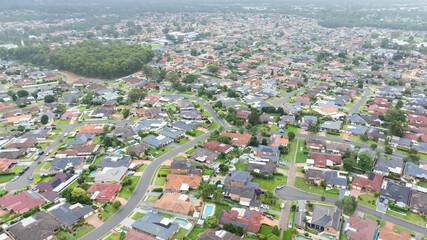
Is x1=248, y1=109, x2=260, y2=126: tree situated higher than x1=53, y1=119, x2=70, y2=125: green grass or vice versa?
x1=248, y1=109, x2=260, y2=126: tree

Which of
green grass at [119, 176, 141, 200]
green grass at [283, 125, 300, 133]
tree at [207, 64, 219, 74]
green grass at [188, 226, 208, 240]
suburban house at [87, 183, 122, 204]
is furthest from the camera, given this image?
tree at [207, 64, 219, 74]

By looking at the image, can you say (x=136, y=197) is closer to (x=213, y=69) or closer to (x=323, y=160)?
(x=323, y=160)

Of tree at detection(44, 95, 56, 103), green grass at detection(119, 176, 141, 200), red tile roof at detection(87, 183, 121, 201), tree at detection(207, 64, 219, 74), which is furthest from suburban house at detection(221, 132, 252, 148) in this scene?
tree at detection(44, 95, 56, 103)

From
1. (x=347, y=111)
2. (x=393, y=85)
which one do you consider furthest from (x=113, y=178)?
(x=393, y=85)

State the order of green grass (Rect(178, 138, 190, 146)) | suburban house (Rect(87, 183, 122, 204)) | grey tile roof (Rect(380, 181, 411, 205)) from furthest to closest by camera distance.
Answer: green grass (Rect(178, 138, 190, 146))
suburban house (Rect(87, 183, 122, 204))
grey tile roof (Rect(380, 181, 411, 205))

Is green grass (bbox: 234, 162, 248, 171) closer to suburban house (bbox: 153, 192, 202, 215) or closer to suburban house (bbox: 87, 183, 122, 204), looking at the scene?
suburban house (bbox: 153, 192, 202, 215)
